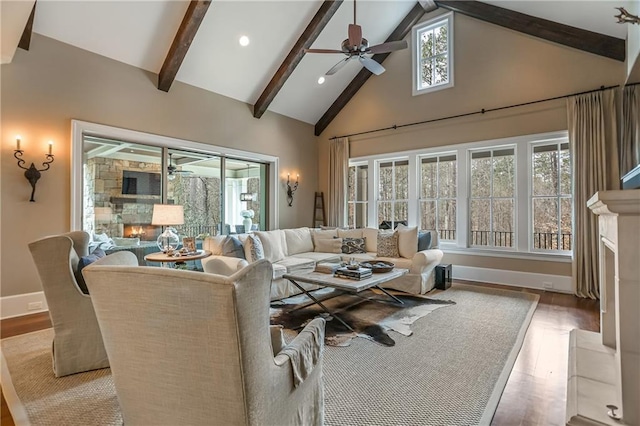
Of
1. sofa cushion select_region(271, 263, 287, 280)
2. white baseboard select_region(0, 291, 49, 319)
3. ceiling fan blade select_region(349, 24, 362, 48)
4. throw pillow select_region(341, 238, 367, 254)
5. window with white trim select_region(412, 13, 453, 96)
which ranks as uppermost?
window with white trim select_region(412, 13, 453, 96)

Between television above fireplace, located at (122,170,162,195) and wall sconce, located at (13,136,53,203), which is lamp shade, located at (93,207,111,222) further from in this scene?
wall sconce, located at (13,136,53,203)

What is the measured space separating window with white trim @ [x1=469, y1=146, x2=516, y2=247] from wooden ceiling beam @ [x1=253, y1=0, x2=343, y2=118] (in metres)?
3.44

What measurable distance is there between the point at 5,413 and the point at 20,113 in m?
3.43

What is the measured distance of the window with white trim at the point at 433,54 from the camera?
5.95 metres

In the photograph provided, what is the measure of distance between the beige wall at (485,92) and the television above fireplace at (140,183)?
4.15 m

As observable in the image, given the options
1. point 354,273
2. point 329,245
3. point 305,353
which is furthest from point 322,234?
point 305,353

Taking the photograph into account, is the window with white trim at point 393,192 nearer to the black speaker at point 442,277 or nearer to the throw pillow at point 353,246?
the throw pillow at point 353,246

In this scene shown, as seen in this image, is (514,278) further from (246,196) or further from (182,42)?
(182,42)

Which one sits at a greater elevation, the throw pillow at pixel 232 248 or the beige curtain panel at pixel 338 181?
the beige curtain panel at pixel 338 181

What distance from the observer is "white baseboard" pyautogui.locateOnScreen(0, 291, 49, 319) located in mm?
3703

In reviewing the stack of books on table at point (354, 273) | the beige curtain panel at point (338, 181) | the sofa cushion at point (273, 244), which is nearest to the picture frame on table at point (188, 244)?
the sofa cushion at point (273, 244)

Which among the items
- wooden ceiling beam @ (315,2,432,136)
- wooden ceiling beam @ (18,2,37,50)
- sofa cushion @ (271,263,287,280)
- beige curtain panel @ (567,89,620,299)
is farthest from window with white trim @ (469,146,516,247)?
wooden ceiling beam @ (18,2,37,50)

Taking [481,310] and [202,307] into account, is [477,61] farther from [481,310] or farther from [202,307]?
[202,307]

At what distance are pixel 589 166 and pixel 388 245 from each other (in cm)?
300
